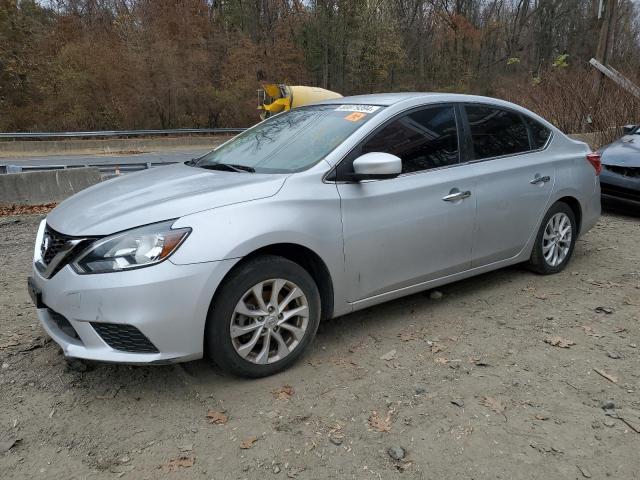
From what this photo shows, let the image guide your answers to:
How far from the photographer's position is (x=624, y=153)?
7445mm

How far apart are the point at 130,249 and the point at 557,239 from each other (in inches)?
149

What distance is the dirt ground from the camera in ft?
8.13

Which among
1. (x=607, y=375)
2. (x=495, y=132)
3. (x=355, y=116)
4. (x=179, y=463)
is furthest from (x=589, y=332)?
(x=179, y=463)

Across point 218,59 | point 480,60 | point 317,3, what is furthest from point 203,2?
point 480,60

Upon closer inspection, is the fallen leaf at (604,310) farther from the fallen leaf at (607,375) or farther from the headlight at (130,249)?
the headlight at (130,249)

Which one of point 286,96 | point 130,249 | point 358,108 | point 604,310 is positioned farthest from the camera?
point 286,96

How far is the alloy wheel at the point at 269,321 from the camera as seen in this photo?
298 centimetres

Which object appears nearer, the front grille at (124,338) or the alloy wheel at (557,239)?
the front grille at (124,338)

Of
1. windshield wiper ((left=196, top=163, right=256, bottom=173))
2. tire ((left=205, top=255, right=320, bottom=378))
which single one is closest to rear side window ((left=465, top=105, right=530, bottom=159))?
windshield wiper ((left=196, top=163, right=256, bottom=173))

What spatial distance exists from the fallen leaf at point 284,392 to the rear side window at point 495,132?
7.56 feet

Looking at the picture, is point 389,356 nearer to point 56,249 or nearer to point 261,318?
point 261,318

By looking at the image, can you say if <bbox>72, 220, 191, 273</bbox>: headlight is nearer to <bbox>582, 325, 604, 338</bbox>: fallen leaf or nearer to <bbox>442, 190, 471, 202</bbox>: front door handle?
<bbox>442, 190, 471, 202</bbox>: front door handle

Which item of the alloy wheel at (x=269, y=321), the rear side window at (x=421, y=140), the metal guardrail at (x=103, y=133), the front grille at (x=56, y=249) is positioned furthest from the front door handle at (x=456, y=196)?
the metal guardrail at (x=103, y=133)

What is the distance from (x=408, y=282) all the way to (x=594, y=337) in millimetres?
1354
